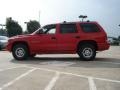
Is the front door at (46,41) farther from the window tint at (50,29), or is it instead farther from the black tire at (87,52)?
the black tire at (87,52)

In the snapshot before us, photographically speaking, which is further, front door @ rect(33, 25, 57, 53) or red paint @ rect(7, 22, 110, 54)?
front door @ rect(33, 25, 57, 53)

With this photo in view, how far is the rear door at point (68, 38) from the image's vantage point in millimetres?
18297

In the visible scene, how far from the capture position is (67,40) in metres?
18.3

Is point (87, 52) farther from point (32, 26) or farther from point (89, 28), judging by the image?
point (32, 26)

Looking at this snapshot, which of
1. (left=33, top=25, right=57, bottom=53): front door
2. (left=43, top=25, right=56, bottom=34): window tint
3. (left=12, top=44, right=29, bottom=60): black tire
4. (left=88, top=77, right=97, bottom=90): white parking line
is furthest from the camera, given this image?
(left=12, top=44, right=29, bottom=60): black tire

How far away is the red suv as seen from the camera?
18.2 meters

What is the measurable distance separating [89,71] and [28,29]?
60733mm

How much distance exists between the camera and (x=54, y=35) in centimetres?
1848

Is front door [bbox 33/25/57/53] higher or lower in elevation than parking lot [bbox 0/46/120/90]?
higher

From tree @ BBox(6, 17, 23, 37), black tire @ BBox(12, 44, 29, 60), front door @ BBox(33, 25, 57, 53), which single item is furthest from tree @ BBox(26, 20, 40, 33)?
front door @ BBox(33, 25, 57, 53)

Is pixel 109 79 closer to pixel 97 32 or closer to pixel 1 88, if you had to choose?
pixel 1 88

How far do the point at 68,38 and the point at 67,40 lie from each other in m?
0.11

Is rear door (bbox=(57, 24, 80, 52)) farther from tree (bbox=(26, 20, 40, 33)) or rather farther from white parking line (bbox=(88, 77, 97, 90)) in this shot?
tree (bbox=(26, 20, 40, 33))

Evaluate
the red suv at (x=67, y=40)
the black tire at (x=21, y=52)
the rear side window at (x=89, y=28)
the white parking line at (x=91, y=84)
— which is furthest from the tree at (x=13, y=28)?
the white parking line at (x=91, y=84)
